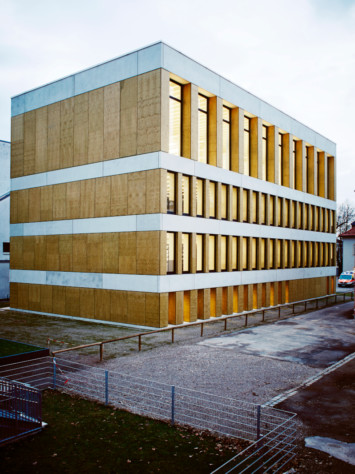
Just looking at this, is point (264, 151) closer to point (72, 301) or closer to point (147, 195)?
point (147, 195)

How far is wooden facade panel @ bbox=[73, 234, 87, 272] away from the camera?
99.9 ft

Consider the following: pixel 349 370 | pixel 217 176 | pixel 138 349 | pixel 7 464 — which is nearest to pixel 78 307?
pixel 138 349

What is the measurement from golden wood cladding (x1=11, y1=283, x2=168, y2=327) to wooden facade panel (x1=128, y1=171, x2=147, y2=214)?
17.6 feet

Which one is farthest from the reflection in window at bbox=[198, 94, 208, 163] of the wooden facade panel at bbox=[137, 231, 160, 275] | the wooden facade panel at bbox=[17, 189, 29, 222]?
the wooden facade panel at bbox=[17, 189, 29, 222]

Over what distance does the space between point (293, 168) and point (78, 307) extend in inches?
986

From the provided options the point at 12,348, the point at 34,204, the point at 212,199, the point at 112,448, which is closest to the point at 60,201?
the point at 34,204

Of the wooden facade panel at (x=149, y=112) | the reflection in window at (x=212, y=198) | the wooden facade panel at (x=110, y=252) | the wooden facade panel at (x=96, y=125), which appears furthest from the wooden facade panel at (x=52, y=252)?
the reflection in window at (x=212, y=198)

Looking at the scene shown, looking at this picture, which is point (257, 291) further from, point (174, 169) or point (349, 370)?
point (349, 370)

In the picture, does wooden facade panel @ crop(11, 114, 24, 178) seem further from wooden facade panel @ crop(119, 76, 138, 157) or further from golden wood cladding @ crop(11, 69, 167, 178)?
wooden facade panel @ crop(119, 76, 138, 157)

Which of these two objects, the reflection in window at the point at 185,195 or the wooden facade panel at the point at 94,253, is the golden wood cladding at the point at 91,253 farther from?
the reflection in window at the point at 185,195

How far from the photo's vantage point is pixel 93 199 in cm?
2989

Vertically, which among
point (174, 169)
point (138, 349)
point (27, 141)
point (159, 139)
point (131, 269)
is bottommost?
point (138, 349)

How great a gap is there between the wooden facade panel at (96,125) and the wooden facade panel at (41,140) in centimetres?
523

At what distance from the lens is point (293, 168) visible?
1666 inches
